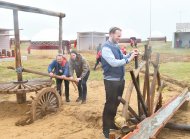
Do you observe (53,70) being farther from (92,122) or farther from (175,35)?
(175,35)

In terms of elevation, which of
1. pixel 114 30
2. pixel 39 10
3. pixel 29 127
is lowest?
pixel 29 127

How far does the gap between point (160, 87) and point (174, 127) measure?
1.08 metres

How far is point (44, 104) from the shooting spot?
7.93 metres

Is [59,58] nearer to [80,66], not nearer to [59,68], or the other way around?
[59,68]

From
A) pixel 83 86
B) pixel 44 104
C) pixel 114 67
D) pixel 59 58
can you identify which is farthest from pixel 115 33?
pixel 83 86

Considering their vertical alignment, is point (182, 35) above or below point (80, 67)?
above

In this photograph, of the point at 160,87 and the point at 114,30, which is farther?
the point at 160,87

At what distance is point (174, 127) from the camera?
662 centimetres

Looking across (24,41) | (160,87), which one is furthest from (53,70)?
(24,41)

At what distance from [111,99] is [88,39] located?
3966 centimetres

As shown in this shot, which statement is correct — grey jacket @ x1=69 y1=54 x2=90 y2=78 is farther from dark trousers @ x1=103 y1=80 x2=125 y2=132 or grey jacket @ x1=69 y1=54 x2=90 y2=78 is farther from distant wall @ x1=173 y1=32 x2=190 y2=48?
distant wall @ x1=173 y1=32 x2=190 y2=48

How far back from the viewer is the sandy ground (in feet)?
21.7

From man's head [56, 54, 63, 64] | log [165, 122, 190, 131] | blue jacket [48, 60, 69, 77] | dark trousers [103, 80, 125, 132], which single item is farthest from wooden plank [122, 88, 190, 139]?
man's head [56, 54, 63, 64]

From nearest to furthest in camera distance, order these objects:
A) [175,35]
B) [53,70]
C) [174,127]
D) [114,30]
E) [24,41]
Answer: [114,30], [174,127], [53,70], [175,35], [24,41]
